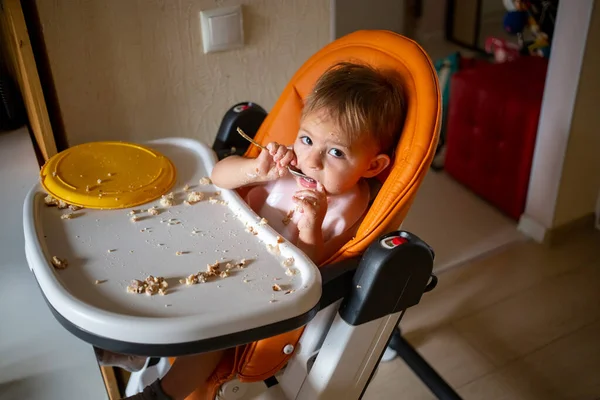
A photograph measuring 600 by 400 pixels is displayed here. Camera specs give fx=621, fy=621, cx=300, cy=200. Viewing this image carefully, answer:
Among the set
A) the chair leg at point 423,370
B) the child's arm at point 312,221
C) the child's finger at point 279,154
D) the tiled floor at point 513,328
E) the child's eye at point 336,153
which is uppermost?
the child's finger at point 279,154

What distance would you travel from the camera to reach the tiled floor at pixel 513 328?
1.49 m

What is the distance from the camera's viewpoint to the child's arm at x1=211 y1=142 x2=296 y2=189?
99cm

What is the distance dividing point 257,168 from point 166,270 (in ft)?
0.80

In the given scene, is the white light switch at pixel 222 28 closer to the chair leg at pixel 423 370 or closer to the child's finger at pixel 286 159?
the child's finger at pixel 286 159

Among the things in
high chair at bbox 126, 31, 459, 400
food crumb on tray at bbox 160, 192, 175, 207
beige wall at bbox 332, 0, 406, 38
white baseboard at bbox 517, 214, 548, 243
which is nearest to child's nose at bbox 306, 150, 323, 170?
high chair at bbox 126, 31, 459, 400

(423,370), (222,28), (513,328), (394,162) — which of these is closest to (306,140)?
(394,162)

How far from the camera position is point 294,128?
113 cm

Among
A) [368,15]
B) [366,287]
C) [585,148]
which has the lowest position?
[585,148]

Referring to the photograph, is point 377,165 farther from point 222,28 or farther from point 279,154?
point 222,28

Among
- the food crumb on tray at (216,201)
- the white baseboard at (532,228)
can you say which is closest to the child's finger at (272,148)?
the food crumb on tray at (216,201)

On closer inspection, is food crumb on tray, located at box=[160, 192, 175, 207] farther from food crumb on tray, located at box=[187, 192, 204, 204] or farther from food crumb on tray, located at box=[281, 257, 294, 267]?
food crumb on tray, located at box=[281, 257, 294, 267]

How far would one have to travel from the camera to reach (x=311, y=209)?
94 cm

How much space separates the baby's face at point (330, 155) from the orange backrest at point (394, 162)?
5cm

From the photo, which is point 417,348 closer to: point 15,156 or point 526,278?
point 526,278
